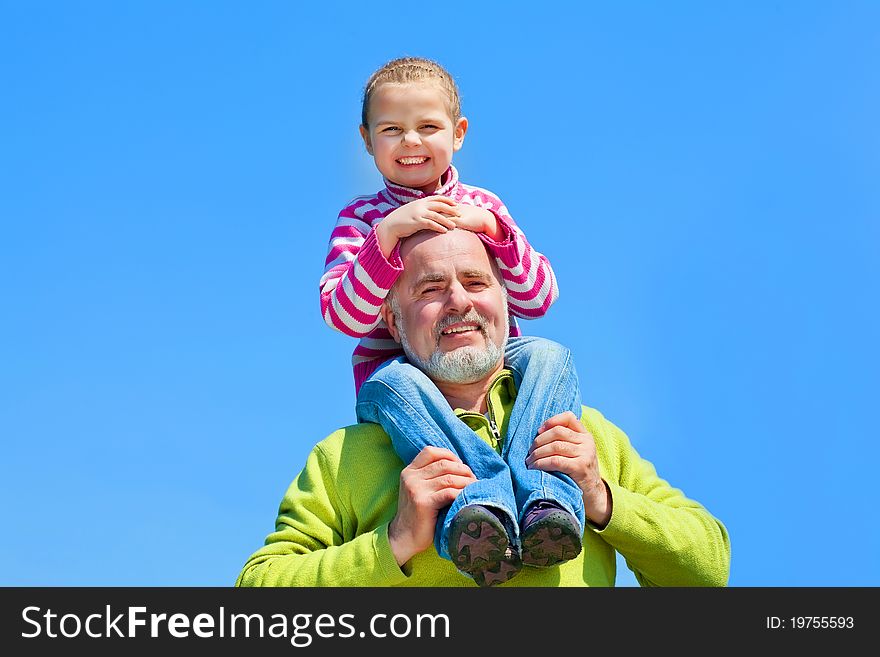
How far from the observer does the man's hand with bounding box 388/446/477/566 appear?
5430 millimetres

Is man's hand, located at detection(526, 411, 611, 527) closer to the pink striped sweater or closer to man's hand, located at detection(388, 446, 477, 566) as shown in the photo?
man's hand, located at detection(388, 446, 477, 566)

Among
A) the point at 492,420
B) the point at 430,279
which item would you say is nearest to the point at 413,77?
the point at 430,279

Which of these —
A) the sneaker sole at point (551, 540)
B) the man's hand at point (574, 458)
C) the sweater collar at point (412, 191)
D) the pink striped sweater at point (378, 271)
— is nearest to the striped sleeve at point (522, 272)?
the pink striped sweater at point (378, 271)

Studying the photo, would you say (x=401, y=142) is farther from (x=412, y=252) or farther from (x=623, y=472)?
(x=623, y=472)

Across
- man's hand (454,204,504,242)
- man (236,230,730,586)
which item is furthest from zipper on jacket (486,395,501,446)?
man's hand (454,204,504,242)

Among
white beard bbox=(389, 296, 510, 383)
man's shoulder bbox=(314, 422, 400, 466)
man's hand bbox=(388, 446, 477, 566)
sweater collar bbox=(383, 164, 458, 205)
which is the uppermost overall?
sweater collar bbox=(383, 164, 458, 205)

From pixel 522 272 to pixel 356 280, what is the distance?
84cm

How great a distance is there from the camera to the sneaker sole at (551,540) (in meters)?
5.16

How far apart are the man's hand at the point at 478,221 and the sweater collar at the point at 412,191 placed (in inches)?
12.8

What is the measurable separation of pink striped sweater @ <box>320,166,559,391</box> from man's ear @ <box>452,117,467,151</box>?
0.15 meters

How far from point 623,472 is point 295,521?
1600 millimetres
